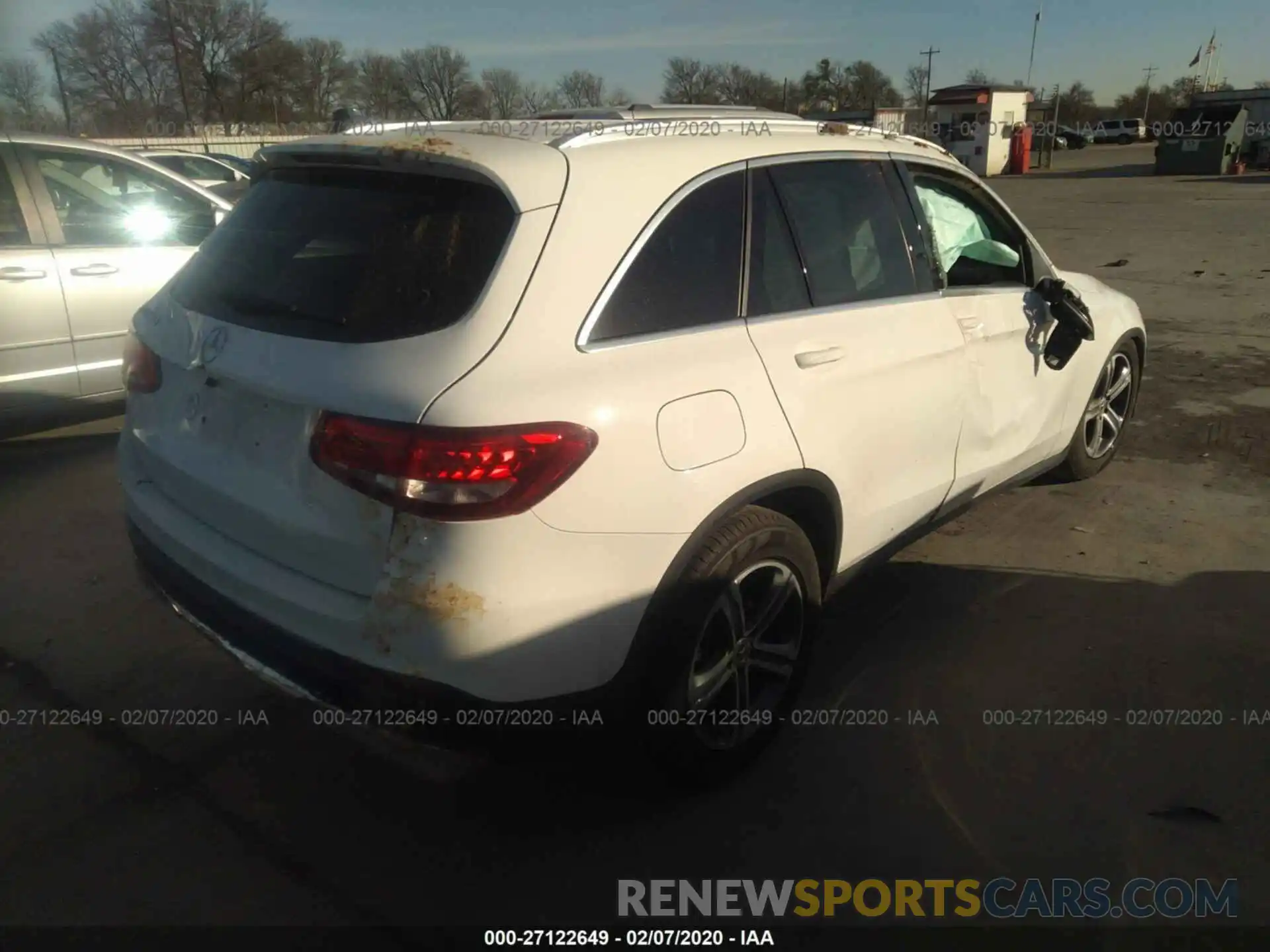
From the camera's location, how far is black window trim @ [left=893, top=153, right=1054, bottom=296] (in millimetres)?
3336

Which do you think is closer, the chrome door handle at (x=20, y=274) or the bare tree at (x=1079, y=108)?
the chrome door handle at (x=20, y=274)

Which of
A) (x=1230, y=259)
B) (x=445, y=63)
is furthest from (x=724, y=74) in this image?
(x=1230, y=259)

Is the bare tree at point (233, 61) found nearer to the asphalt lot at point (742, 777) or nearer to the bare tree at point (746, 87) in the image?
the bare tree at point (746, 87)

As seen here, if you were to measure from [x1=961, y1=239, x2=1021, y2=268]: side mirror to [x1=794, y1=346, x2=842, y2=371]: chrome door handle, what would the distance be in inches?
56.7

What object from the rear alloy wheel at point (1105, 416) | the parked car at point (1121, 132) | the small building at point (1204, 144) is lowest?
the parked car at point (1121, 132)

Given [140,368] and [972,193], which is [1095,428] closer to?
[972,193]

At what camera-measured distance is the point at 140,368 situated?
2.74 m

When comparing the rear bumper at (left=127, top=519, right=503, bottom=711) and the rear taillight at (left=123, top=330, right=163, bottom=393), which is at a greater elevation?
the rear taillight at (left=123, top=330, right=163, bottom=393)

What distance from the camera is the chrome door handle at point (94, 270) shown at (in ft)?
17.1

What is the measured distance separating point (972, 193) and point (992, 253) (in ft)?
1.11

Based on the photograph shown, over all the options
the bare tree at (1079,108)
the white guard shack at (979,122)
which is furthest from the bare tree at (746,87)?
the bare tree at (1079,108)

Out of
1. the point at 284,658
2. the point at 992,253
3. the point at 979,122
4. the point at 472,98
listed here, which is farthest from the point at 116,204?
the point at 979,122

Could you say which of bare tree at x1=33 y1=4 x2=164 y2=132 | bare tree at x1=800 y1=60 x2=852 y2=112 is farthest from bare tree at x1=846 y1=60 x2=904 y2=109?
bare tree at x1=33 y1=4 x2=164 y2=132

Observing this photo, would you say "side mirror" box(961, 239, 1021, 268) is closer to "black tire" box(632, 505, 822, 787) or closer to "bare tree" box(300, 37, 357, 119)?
"black tire" box(632, 505, 822, 787)
